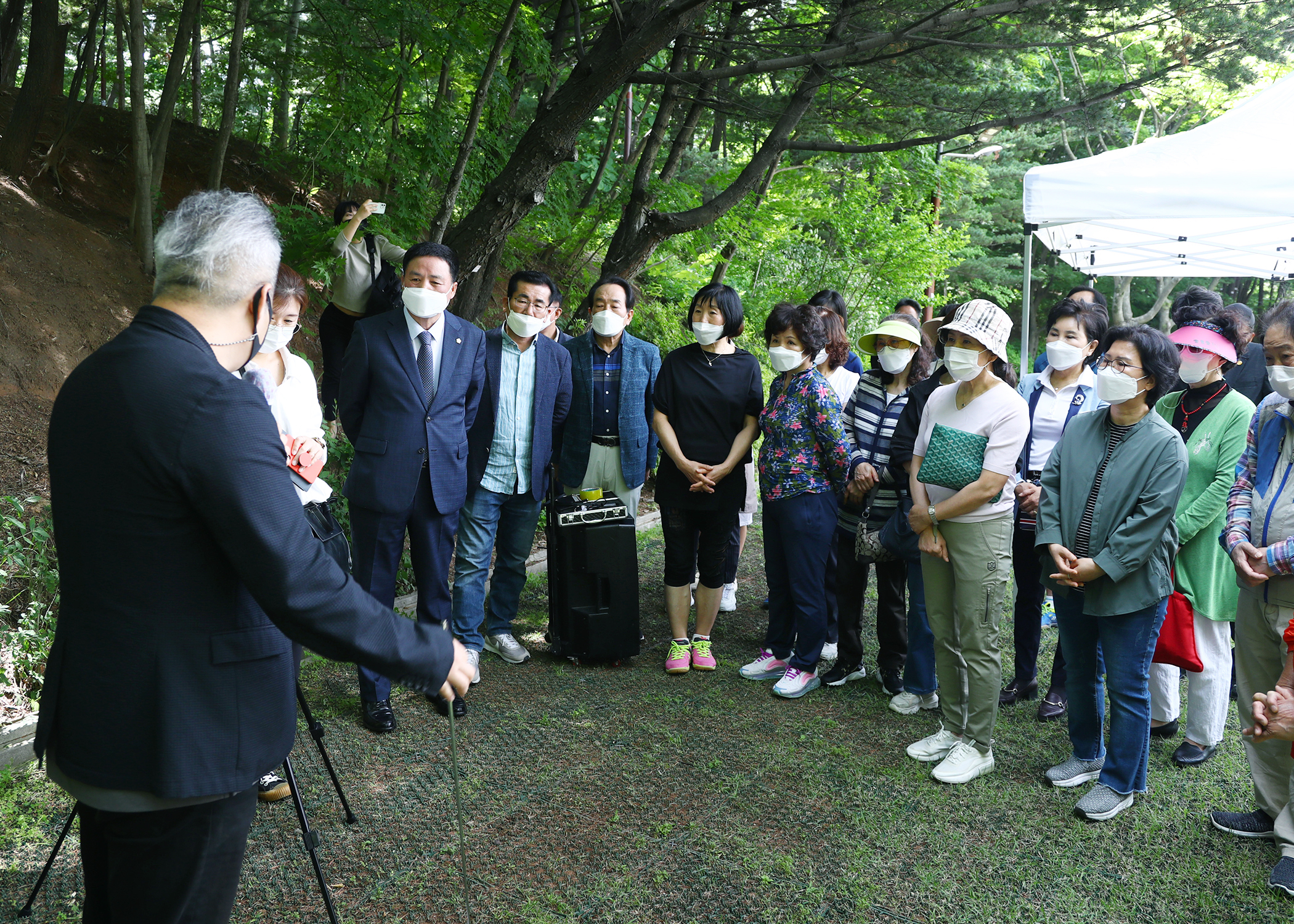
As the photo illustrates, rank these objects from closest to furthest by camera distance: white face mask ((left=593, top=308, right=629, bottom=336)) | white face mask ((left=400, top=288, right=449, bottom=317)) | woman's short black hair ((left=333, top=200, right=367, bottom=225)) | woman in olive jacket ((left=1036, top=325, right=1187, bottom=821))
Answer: woman in olive jacket ((left=1036, top=325, right=1187, bottom=821)) → white face mask ((left=400, top=288, right=449, bottom=317)) → white face mask ((left=593, top=308, right=629, bottom=336)) → woman's short black hair ((left=333, top=200, right=367, bottom=225))

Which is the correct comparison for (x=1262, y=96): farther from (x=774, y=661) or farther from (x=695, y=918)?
(x=695, y=918)

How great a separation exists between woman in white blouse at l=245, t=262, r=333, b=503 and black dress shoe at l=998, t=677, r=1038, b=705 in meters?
3.51

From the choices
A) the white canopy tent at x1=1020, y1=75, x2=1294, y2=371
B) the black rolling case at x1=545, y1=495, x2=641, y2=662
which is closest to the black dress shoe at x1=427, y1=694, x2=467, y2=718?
the black rolling case at x1=545, y1=495, x2=641, y2=662

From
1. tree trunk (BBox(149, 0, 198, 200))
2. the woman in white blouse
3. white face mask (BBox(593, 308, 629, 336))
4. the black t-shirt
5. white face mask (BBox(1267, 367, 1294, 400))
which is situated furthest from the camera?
tree trunk (BBox(149, 0, 198, 200))

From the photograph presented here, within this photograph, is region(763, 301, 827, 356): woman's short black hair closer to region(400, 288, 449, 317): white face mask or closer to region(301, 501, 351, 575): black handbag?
region(400, 288, 449, 317): white face mask

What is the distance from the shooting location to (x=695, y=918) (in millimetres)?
2799

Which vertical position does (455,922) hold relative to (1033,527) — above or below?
below

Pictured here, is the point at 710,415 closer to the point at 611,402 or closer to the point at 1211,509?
the point at 611,402

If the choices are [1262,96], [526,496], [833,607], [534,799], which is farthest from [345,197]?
[1262,96]

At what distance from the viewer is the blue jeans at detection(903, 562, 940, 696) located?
14.5ft

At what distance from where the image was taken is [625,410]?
203 inches

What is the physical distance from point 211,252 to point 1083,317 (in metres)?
4.20

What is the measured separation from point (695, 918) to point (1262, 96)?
227 inches

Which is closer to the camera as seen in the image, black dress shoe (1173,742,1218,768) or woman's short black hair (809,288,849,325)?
black dress shoe (1173,742,1218,768)
